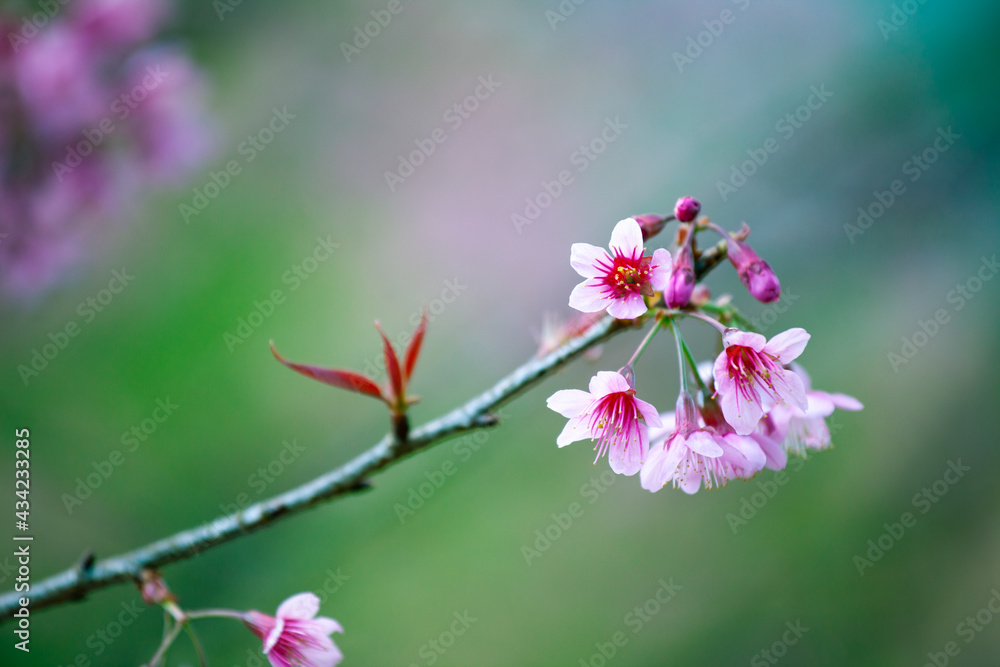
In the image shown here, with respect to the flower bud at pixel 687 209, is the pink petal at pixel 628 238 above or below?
below

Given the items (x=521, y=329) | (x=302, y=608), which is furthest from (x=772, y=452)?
(x=521, y=329)

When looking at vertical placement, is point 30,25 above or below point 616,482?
below

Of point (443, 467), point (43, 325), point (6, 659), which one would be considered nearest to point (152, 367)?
point (43, 325)

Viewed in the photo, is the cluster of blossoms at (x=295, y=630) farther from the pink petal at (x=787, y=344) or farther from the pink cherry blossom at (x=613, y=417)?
the pink petal at (x=787, y=344)

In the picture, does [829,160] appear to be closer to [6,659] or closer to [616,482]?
[616,482]

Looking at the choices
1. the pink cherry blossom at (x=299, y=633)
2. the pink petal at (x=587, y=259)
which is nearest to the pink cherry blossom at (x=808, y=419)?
the pink petal at (x=587, y=259)

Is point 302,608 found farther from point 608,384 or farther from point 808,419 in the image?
point 808,419

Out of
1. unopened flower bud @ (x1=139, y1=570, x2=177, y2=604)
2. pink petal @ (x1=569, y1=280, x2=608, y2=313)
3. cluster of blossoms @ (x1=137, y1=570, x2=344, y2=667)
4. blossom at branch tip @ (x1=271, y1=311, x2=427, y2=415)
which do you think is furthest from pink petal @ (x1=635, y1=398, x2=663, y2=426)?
unopened flower bud @ (x1=139, y1=570, x2=177, y2=604)
